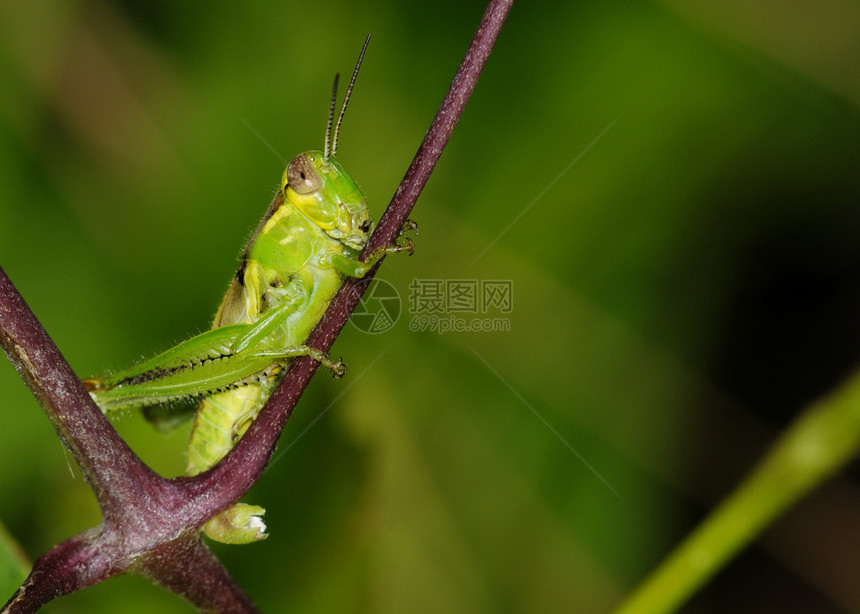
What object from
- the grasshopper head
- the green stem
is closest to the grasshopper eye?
the grasshopper head

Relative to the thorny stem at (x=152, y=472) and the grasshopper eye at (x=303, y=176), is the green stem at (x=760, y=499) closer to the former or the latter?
the thorny stem at (x=152, y=472)

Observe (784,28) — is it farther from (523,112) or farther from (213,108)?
(213,108)

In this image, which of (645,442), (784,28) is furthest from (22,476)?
(784,28)

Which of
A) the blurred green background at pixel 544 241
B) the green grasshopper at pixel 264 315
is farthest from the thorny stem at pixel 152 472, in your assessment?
the blurred green background at pixel 544 241

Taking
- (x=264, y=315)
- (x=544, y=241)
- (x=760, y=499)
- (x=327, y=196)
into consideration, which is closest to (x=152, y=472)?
(x=264, y=315)

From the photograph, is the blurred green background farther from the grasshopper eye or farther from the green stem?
the green stem

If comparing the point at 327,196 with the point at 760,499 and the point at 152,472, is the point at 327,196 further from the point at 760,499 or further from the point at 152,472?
the point at 760,499
